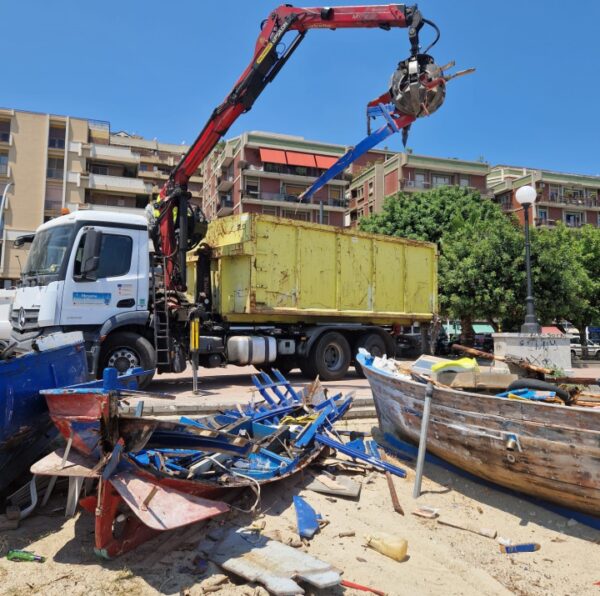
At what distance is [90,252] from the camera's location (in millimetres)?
7625

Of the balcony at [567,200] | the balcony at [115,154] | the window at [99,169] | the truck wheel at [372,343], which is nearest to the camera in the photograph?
the truck wheel at [372,343]

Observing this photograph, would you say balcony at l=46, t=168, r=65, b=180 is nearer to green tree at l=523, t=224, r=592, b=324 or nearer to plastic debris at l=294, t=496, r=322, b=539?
green tree at l=523, t=224, r=592, b=324

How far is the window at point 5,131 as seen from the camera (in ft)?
134

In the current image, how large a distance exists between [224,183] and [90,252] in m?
41.3

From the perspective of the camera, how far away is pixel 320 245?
10.5 meters

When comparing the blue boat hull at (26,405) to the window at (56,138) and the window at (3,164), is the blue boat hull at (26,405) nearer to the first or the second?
the window at (3,164)

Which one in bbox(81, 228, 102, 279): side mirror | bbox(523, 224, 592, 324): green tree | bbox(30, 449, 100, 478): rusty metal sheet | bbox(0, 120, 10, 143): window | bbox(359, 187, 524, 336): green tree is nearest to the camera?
bbox(30, 449, 100, 478): rusty metal sheet

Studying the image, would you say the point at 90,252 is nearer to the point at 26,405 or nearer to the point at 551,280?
the point at 26,405

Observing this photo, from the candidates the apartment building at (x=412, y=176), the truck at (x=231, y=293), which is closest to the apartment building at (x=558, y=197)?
the apartment building at (x=412, y=176)

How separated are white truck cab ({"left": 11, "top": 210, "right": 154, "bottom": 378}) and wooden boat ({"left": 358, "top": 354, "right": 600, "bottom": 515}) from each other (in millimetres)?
5163

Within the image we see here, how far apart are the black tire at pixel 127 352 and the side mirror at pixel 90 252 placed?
3.88ft

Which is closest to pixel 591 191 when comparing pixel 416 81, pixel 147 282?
pixel 416 81

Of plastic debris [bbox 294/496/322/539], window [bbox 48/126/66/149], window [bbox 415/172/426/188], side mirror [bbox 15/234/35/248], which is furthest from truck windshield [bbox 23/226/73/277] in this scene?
window [bbox 415/172/426/188]

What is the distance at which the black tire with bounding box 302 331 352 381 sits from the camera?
414 inches
